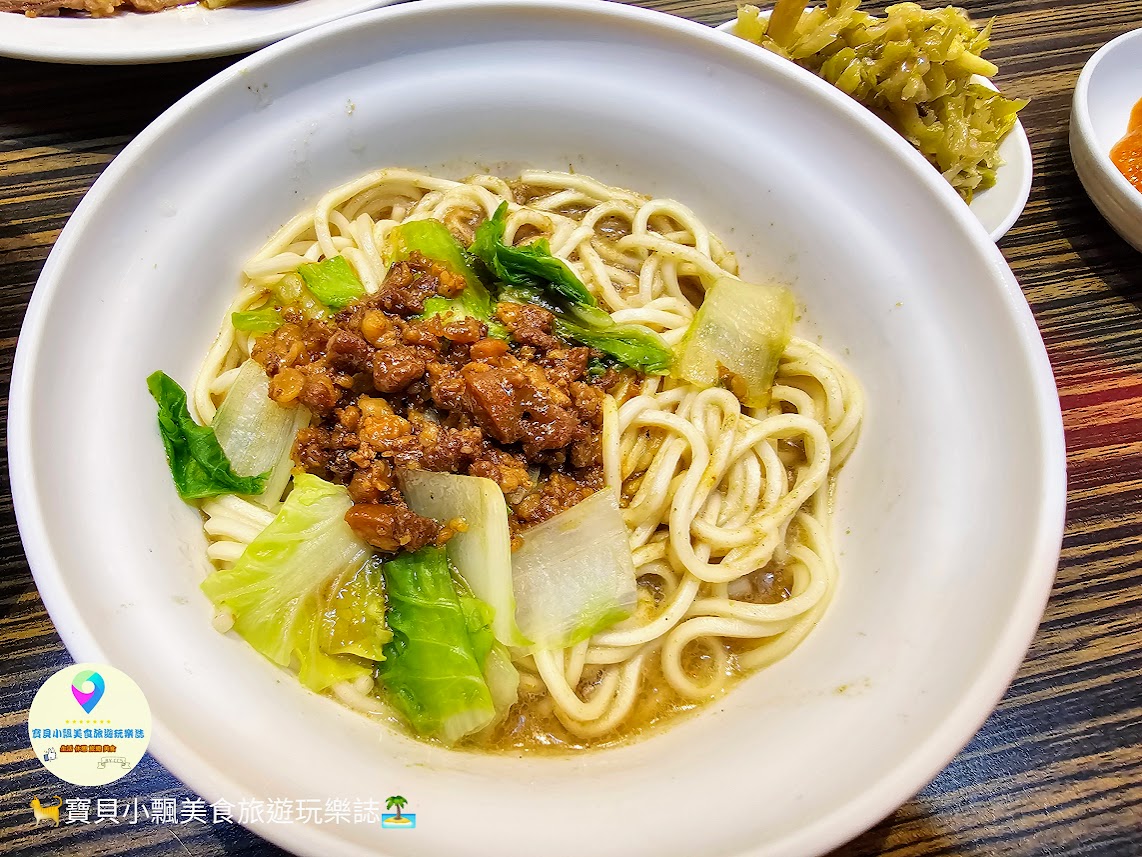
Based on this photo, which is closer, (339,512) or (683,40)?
(339,512)

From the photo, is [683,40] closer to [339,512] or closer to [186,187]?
[186,187]

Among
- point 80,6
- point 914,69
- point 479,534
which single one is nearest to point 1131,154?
point 914,69

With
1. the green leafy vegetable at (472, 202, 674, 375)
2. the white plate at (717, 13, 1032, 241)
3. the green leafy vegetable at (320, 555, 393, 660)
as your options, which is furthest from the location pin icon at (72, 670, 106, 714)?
the white plate at (717, 13, 1032, 241)

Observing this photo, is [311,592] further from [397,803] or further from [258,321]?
[258,321]

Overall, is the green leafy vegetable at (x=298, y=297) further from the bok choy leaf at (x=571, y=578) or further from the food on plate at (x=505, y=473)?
the bok choy leaf at (x=571, y=578)

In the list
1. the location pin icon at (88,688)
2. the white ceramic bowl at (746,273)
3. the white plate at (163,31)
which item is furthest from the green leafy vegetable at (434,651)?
the white plate at (163,31)

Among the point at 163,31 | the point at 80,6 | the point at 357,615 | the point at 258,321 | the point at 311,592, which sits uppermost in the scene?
the point at 80,6

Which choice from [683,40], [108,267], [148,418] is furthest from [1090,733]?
[108,267]
